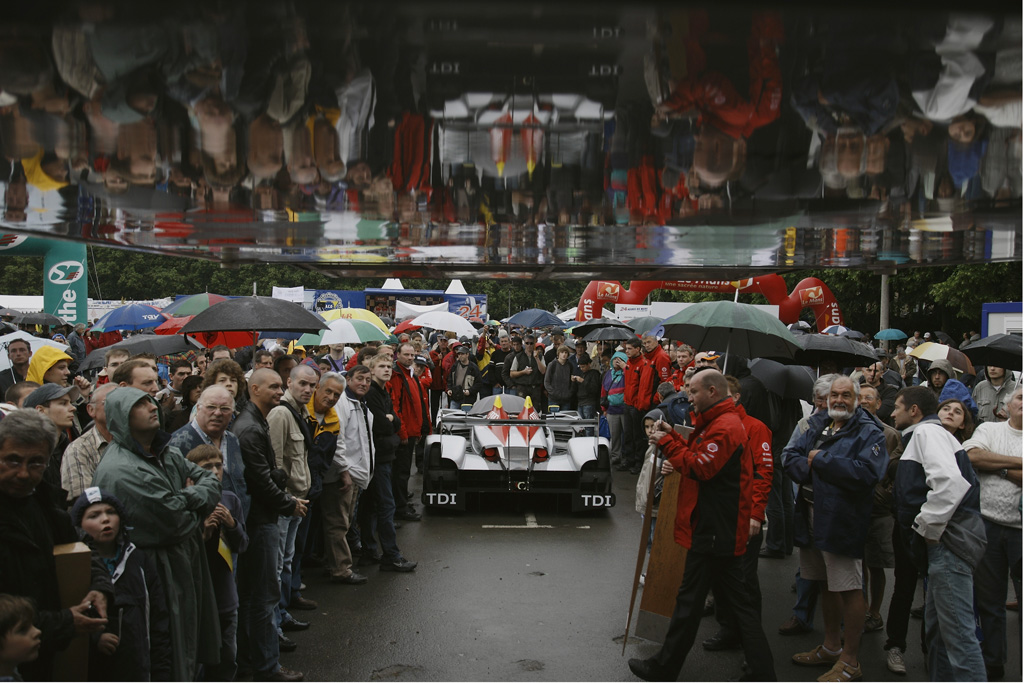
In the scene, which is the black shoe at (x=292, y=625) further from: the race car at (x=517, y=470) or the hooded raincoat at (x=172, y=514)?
the race car at (x=517, y=470)

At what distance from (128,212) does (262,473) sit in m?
1.86

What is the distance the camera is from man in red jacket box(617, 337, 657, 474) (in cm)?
1255

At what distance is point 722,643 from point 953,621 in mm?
1649

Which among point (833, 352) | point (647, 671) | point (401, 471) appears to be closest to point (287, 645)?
point (647, 671)

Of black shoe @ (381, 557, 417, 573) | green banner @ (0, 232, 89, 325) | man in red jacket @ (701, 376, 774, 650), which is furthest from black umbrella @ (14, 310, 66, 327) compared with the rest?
man in red jacket @ (701, 376, 774, 650)

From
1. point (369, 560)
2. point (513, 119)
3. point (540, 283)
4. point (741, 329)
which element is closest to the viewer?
point (513, 119)

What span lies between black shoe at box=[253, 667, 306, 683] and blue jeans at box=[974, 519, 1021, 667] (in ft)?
13.9

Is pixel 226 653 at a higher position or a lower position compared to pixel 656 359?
lower

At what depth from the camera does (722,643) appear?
578 cm

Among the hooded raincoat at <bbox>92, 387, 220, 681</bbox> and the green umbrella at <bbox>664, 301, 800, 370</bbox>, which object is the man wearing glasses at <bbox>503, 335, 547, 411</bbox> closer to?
the green umbrella at <bbox>664, 301, 800, 370</bbox>

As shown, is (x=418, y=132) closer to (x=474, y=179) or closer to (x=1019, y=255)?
(x=474, y=179)

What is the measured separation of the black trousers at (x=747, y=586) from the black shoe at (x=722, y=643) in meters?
0.02

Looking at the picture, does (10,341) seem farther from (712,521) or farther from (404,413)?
(712,521)

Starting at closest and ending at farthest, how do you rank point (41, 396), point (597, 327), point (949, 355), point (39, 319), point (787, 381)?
point (41, 396)
point (787, 381)
point (949, 355)
point (597, 327)
point (39, 319)
